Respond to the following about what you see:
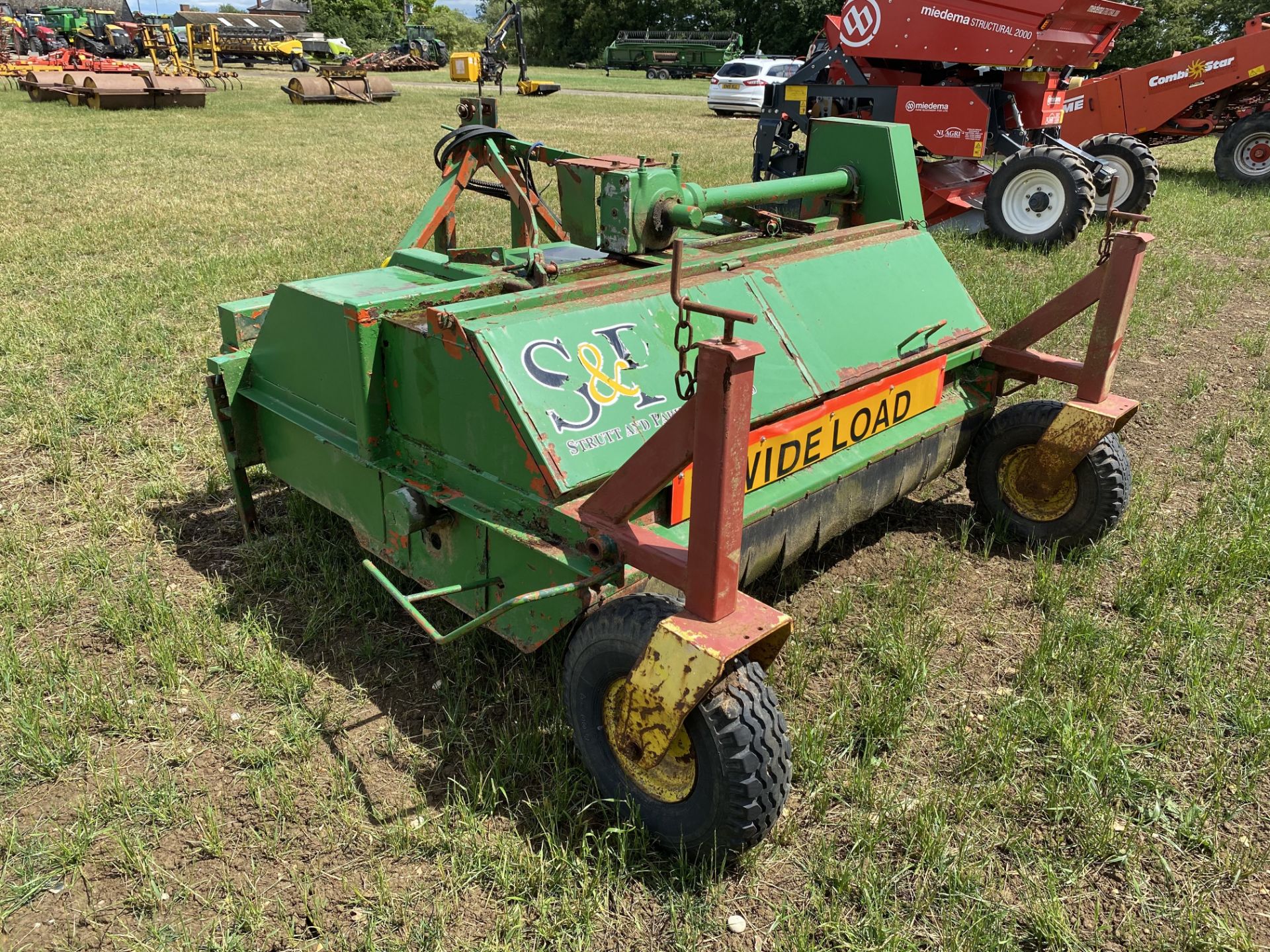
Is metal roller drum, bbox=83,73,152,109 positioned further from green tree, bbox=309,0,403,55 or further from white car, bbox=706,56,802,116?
green tree, bbox=309,0,403,55

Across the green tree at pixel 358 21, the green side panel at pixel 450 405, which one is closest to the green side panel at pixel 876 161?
the green side panel at pixel 450 405

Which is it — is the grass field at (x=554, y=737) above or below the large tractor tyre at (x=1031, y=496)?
below

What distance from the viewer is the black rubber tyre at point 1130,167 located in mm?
9672

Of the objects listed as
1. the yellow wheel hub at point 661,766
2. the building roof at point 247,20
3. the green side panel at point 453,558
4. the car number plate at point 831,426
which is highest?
the building roof at point 247,20

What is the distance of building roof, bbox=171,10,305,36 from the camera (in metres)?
45.1

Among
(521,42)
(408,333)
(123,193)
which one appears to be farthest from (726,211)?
(123,193)

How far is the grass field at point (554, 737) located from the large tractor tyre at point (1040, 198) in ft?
12.0

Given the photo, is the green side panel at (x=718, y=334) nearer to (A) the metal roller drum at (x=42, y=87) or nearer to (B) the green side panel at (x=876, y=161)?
(B) the green side panel at (x=876, y=161)

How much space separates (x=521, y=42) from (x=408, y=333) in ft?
24.6

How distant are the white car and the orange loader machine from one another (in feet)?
42.0

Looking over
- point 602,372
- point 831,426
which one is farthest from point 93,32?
point 831,426

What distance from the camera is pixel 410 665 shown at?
3.21m

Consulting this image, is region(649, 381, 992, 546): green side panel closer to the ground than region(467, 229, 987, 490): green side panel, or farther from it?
closer to the ground

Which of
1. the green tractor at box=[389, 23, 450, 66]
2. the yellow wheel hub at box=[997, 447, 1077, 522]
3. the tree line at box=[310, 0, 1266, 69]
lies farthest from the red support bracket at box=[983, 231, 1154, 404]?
the tree line at box=[310, 0, 1266, 69]
